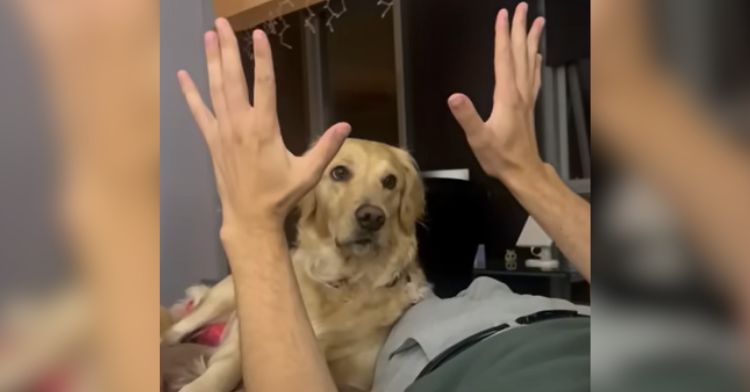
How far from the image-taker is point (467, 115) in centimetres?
69

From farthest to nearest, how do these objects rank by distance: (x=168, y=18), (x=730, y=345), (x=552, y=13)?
(x=168, y=18) → (x=552, y=13) → (x=730, y=345)

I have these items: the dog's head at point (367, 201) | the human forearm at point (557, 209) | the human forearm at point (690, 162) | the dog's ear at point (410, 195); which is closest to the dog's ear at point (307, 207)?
the dog's head at point (367, 201)

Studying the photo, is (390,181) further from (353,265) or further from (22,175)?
(22,175)

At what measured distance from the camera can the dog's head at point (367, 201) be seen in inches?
31.0

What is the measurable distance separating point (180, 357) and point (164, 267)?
12cm

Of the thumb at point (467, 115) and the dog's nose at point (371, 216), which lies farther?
the dog's nose at point (371, 216)

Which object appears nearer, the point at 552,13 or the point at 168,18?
the point at 552,13

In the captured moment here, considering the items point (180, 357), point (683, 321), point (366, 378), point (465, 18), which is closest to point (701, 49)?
point (683, 321)

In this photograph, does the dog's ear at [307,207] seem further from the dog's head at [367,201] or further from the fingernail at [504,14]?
the fingernail at [504,14]

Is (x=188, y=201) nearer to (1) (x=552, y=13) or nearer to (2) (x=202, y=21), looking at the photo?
(2) (x=202, y=21)

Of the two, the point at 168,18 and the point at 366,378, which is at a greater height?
the point at 168,18

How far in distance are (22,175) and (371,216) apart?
39 cm

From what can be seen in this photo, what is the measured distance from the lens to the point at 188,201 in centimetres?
82

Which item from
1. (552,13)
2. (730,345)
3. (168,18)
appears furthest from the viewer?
(168,18)
